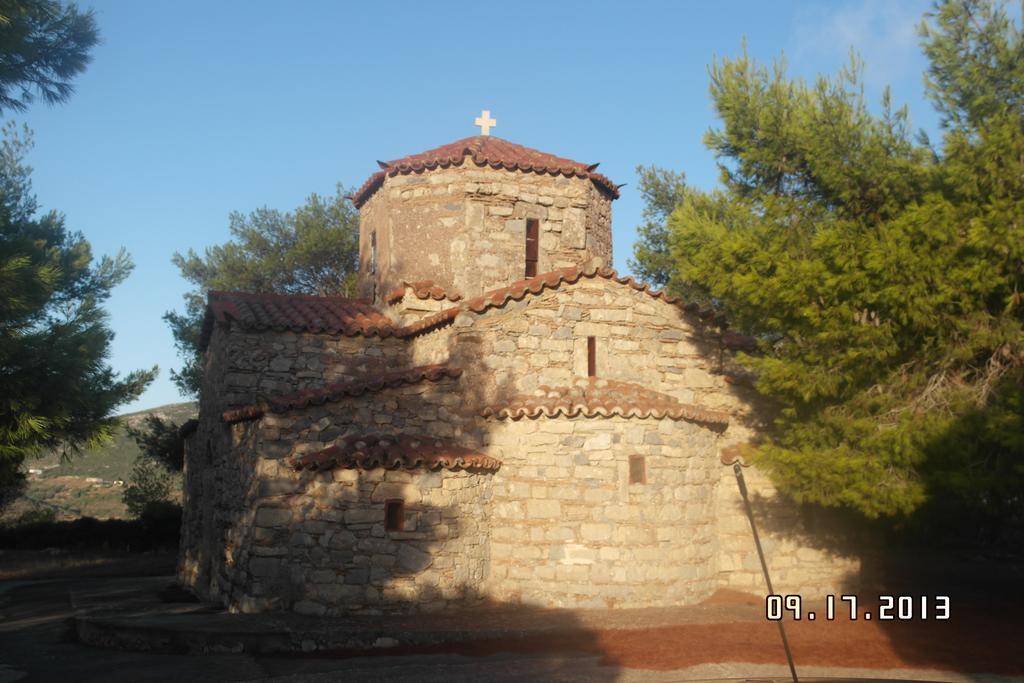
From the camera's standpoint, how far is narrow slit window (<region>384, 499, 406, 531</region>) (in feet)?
34.8

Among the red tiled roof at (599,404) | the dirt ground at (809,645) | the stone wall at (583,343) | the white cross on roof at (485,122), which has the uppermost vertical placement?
the white cross on roof at (485,122)

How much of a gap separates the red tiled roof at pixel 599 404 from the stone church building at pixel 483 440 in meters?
0.03

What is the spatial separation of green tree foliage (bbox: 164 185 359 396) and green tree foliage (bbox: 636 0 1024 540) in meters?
17.0

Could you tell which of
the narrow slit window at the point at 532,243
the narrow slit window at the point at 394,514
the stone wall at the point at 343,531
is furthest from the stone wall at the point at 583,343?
the narrow slit window at the point at 532,243

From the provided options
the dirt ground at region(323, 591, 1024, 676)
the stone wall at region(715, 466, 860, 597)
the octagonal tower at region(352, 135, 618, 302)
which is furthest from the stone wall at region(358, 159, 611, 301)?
the dirt ground at region(323, 591, 1024, 676)

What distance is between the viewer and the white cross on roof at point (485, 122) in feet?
52.7

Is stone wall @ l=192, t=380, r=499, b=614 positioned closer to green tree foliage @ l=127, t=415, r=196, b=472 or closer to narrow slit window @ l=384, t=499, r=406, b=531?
narrow slit window @ l=384, t=499, r=406, b=531

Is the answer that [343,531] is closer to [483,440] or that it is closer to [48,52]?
[483,440]

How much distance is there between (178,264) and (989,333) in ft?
84.4

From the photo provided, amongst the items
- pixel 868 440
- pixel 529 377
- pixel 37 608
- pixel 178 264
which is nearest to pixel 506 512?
pixel 529 377

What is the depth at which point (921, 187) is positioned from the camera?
35.0 feet

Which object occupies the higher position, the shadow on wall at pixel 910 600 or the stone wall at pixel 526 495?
the stone wall at pixel 526 495

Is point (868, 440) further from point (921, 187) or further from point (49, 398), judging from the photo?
point (49, 398)

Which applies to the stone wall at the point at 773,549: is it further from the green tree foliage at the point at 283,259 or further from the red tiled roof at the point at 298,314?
the green tree foliage at the point at 283,259
